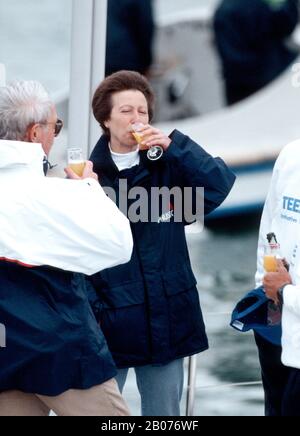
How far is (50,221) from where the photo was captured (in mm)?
2855

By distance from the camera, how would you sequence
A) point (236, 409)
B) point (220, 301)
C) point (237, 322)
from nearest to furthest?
point (237, 322)
point (236, 409)
point (220, 301)

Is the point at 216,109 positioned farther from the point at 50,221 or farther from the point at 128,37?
the point at 50,221

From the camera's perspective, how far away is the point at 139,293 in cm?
343

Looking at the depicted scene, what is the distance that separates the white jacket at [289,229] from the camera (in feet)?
10.4

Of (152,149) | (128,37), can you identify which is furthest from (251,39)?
(152,149)

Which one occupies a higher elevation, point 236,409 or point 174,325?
point 174,325

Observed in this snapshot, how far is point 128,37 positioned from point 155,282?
528cm

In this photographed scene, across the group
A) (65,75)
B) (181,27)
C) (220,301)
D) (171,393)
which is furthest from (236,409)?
(181,27)

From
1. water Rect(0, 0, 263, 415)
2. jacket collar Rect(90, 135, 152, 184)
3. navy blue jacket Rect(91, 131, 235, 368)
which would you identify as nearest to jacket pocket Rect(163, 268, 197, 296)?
navy blue jacket Rect(91, 131, 235, 368)

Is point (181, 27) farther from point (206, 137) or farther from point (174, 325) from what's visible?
point (174, 325)

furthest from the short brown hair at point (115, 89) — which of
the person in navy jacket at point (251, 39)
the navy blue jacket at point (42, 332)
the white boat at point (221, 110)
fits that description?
the person in navy jacket at point (251, 39)

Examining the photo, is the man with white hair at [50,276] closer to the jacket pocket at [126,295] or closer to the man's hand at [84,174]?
the man's hand at [84,174]

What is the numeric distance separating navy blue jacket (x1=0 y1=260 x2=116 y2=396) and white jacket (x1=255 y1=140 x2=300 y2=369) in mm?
591

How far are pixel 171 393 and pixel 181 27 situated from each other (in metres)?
5.60
